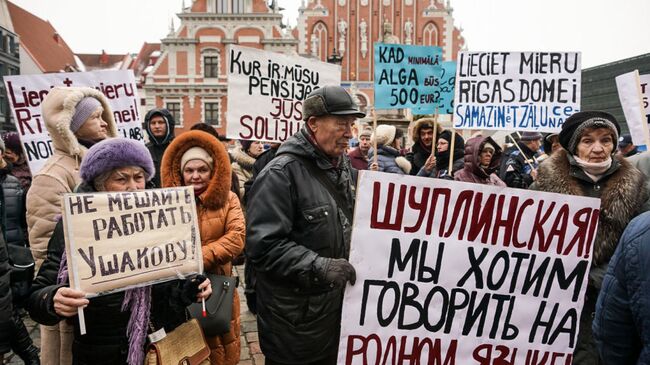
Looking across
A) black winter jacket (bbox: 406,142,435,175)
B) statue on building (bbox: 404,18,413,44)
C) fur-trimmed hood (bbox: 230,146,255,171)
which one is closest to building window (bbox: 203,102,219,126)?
statue on building (bbox: 404,18,413,44)

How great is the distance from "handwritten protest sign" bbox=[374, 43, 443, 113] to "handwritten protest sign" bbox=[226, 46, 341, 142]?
0.96m

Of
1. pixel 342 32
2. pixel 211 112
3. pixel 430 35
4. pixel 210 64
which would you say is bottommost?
pixel 211 112

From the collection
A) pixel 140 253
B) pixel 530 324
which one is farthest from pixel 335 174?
pixel 530 324

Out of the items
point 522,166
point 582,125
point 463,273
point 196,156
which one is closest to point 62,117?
point 196,156

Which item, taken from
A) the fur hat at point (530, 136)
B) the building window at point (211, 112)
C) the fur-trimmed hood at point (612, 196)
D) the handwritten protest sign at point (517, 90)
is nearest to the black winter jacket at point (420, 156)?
the fur hat at point (530, 136)

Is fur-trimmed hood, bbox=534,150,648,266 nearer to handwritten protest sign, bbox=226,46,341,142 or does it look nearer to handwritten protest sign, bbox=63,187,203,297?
handwritten protest sign, bbox=63,187,203,297

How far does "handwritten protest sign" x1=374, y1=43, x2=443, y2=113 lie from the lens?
18.9 feet

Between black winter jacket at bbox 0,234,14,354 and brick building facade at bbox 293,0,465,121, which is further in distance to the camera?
brick building facade at bbox 293,0,465,121

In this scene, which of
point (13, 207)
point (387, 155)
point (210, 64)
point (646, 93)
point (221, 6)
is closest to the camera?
point (646, 93)

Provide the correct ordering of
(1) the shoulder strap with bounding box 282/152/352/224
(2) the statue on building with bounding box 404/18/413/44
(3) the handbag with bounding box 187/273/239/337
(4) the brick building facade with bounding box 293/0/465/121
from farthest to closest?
(4) the brick building facade with bounding box 293/0/465/121 < (2) the statue on building with bounding box 404/18/413/44 < (3) the handbag with bounding box 187/273/239/337 < (1) the shoulder strap with bounding box 282/152/352/224

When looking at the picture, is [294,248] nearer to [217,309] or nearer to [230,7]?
[217,309]

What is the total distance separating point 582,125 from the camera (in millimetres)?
3037

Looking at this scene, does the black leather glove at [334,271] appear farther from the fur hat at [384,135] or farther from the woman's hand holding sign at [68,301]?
the fur hat at [384,135]

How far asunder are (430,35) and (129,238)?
52.4 metres
